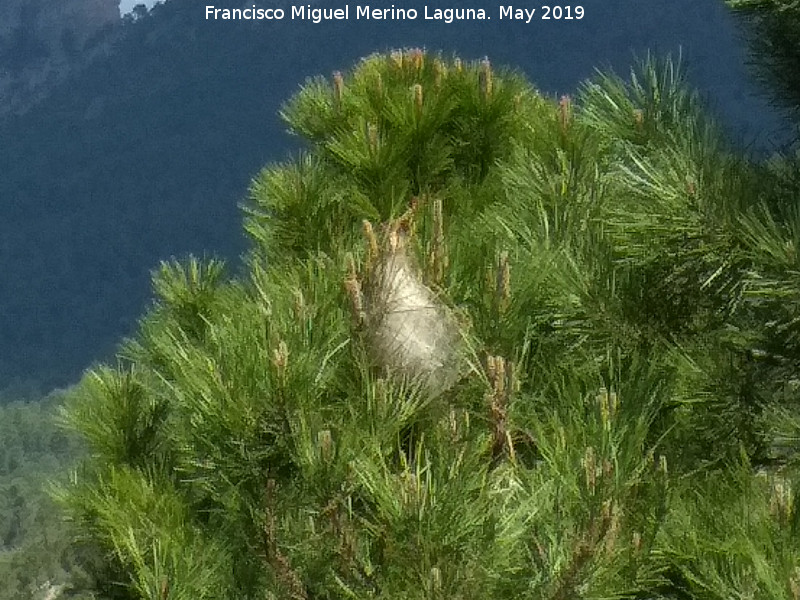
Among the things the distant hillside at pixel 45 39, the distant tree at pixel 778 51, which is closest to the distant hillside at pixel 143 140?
the distant hillside at pixel 45 39

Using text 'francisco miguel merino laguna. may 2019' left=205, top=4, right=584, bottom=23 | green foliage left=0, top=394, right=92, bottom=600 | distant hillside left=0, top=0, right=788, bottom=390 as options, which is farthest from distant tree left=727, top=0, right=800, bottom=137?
distant hillside left=0, top=0, right=788, bottom=390

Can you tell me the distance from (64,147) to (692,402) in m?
28.7

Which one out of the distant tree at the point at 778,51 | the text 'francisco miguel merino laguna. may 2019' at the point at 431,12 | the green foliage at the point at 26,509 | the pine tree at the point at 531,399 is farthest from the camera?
the green foliage at the point at 26,509

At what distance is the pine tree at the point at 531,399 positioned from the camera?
0.65 m

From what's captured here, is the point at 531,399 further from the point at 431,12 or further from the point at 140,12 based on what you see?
the point at 140,12

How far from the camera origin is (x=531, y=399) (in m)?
0.79

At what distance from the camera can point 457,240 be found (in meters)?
0.90

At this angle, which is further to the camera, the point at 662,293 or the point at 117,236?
the point at 117,236

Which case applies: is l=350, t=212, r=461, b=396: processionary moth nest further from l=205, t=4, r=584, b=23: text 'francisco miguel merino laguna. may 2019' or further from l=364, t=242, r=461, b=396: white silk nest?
l=205, t=4, r=584, b=23: text 'francisco miguel merino laguna. may 2019'

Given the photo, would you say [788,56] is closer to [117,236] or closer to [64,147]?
[117,236]

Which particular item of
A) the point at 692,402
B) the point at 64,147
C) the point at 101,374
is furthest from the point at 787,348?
the point at 64,147

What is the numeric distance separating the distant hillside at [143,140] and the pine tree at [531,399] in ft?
58.4

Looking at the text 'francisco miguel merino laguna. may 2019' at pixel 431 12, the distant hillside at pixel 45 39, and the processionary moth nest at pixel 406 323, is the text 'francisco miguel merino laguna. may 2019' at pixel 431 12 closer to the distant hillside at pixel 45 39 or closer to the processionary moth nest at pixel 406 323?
the processionary moth nest at pixel 406 323

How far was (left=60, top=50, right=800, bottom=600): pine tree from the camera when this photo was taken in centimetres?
65
